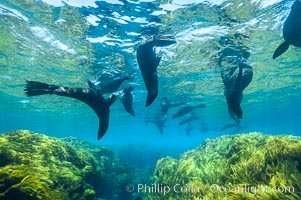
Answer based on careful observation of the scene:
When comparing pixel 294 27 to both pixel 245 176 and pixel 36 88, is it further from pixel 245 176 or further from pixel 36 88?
pixel 36 88

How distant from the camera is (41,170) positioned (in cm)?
811

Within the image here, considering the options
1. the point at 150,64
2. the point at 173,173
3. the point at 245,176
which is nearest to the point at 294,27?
the point at 150,64

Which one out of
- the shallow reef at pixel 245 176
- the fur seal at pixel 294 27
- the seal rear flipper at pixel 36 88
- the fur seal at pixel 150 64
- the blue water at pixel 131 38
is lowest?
the shallow reef at pixel 245 176

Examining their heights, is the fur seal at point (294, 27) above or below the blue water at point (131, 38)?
below

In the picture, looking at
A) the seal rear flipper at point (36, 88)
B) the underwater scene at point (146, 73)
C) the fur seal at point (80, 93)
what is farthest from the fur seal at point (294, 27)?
the seal rear flipper at point (36, 88)

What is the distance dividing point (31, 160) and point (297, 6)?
10768 millimetres

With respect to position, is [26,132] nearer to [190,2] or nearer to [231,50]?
[190,2]

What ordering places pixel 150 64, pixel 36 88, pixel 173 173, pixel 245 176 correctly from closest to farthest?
pixel 36 88
pixel 245 176
pixel 150 64
pixel 173 173

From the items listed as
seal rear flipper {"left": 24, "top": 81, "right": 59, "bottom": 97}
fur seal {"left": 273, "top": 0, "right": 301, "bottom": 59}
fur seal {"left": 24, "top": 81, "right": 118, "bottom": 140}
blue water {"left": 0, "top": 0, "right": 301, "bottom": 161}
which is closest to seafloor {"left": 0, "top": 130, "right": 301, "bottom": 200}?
seal rear flipper {"left": 24, "top": 81, "right": 59, "bottom": 97}

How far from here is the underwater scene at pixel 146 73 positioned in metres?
7.44

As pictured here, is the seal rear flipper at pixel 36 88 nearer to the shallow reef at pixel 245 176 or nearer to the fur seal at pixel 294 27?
the shallow reef at pixel 245 176

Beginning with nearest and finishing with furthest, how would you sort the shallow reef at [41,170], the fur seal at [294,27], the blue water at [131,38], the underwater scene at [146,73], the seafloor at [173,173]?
1. the shallow reef at [41,170]
2. the seafloor at [173,173]
3. the underwater scene at [146,73]
4. the fur seal at [294,27]
5. the blue water at [131,38]

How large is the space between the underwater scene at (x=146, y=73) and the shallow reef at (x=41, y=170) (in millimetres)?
37

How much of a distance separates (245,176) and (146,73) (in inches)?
184
